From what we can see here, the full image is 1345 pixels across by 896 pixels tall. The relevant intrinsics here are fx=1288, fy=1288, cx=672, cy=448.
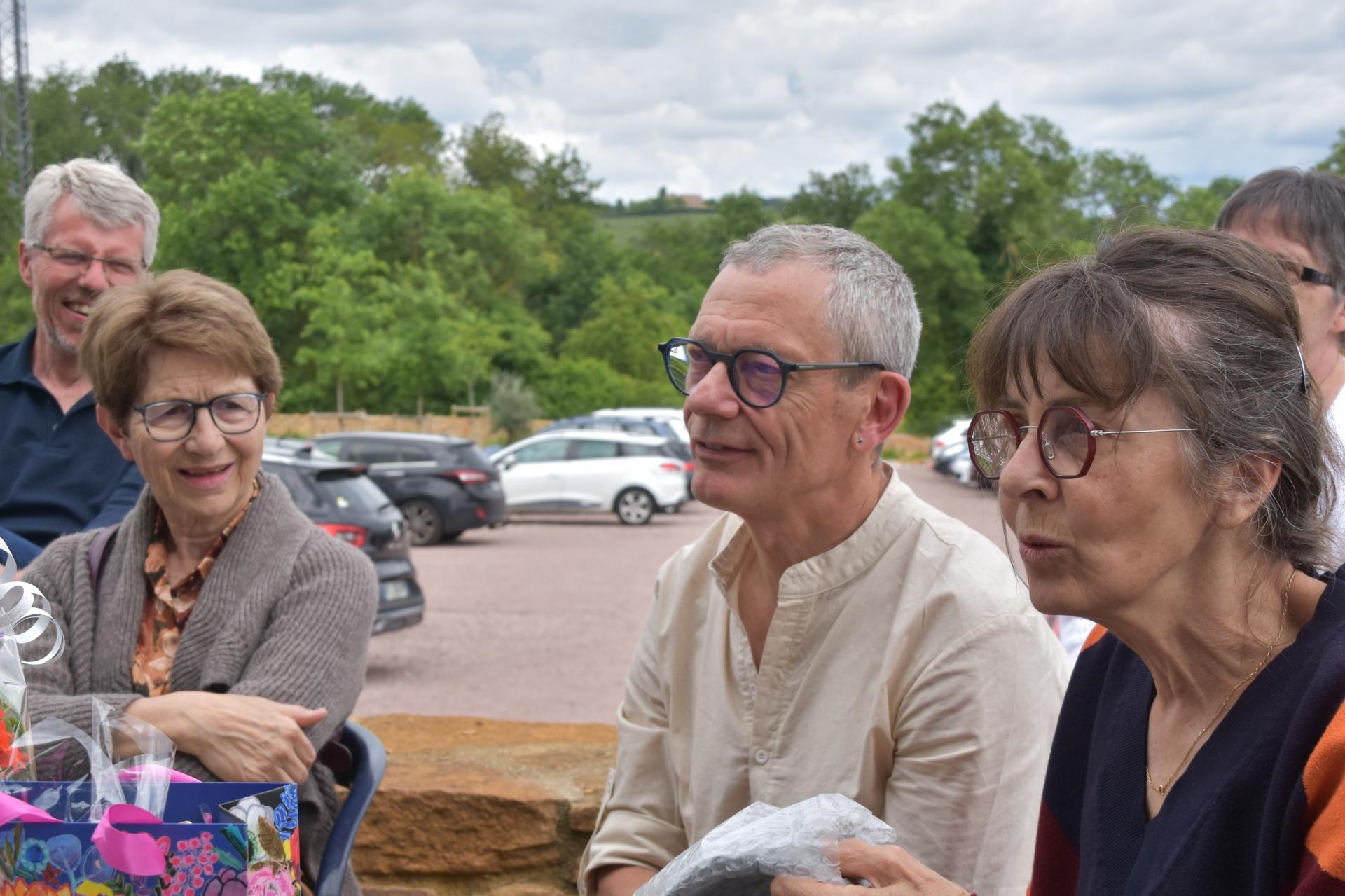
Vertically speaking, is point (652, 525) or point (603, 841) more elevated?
point (603, 841)

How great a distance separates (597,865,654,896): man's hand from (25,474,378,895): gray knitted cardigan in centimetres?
54

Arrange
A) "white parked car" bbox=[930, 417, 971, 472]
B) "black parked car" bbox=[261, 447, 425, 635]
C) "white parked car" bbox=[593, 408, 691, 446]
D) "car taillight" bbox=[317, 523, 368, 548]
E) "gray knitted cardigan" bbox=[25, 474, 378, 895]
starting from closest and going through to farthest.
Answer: "gray knitted cardigan" bbox=[25, 474, 378, 895]
"car taillight" bbox=[317, 523, 368, 548]
"black parked car" bbox=[261, 447, 425, 635]
"white parked car" bbox=[593, 408, 691, 446]
"white parked car" bbox=[930, 417, 971, 472]

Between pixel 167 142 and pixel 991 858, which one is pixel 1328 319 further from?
pixel 167 142

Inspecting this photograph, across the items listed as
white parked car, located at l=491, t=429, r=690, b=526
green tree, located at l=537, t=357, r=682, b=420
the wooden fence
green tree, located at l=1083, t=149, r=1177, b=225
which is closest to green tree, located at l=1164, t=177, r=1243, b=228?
green tree, located at l=1083, t=149, r=1177, b=225

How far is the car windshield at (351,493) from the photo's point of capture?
10.8 meters

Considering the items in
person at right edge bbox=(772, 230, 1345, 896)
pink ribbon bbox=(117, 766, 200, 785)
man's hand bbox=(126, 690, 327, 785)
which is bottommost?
man's hand bbox=(126, 690, 327, 785)

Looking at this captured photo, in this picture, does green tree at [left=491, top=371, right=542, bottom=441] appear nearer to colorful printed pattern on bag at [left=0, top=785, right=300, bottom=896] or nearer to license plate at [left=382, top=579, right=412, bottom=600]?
license plate at [left=382, top=579, right=412, bottom=600]

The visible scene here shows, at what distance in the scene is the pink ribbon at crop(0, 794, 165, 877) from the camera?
1.54 m

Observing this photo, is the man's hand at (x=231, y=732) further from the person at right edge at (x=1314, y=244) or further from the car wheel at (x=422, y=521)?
the car wheel at (x=422, y=521)

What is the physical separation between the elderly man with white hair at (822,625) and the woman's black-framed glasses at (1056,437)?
51 centimetres

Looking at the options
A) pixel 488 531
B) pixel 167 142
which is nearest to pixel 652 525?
pixel 488 531

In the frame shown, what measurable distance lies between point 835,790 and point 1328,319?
1.56m

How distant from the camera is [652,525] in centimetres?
2286

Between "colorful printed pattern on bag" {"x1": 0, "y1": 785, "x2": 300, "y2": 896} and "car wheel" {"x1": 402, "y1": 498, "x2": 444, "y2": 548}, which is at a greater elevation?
"colorful printed pattern on bag" {"x1": 0, "y1": 785, "x2": 300, "y2": 896}
